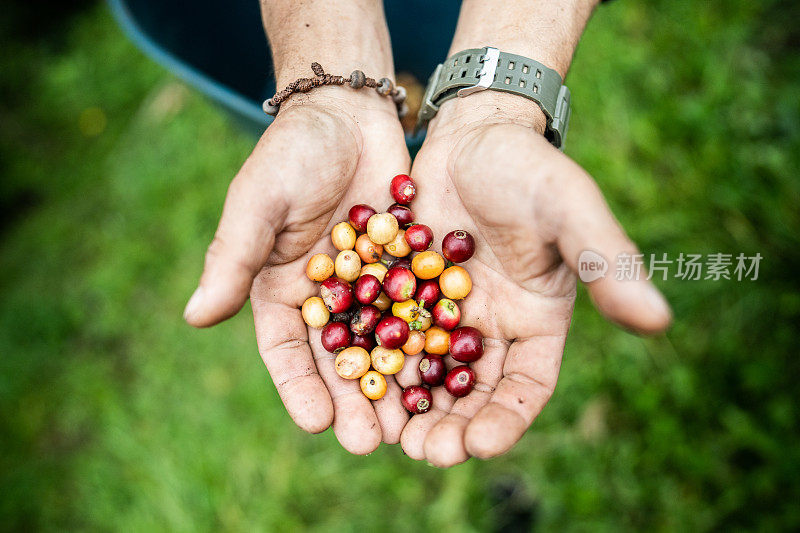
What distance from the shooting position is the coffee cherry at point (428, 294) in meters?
3.11

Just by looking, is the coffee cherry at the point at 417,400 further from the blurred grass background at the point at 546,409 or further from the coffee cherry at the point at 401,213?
the blurred grass background at the point at 546,409

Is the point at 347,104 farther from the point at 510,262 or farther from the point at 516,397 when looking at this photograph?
the point at 516,397

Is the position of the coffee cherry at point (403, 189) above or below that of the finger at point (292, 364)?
above

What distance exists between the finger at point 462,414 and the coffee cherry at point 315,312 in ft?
2.70

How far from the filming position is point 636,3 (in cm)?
554

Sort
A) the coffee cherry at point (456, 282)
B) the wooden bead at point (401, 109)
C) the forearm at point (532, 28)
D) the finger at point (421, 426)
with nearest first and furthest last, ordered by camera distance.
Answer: the finger at point (421, 426), the coffee cherry at point (456, 282), the forearm at point (532, 28), the wooden bead at point (401, 109)

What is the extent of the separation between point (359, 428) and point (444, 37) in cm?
311

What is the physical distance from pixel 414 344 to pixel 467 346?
1.13 feet

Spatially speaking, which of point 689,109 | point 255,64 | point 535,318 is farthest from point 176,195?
point 689,109

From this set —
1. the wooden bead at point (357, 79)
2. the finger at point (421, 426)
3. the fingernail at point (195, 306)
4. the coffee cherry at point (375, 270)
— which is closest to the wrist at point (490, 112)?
the wooden bead at point (357, 79)

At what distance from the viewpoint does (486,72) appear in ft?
10.5

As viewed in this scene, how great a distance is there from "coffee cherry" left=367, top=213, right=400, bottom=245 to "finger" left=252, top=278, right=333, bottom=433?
2.01 feet

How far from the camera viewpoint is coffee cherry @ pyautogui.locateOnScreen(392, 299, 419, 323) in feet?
10.2

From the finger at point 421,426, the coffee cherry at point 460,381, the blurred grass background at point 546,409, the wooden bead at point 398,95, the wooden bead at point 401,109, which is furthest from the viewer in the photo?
the blurred grass background at point 546,409
